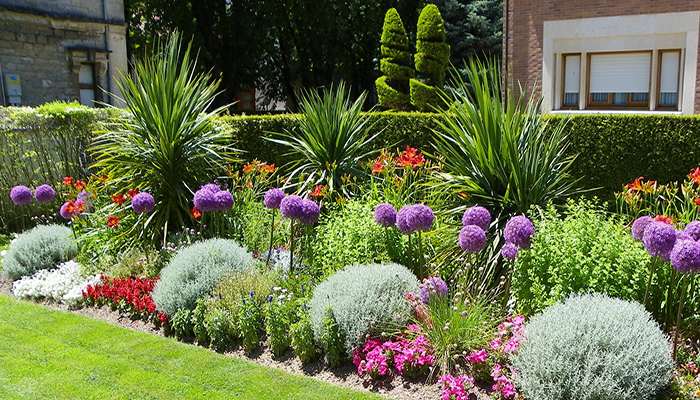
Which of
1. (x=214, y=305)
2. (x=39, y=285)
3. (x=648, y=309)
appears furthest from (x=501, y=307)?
(x=39, y=285)

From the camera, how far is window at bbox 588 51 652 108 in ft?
48.9

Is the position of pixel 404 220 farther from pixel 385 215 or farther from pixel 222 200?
pixel 222 200

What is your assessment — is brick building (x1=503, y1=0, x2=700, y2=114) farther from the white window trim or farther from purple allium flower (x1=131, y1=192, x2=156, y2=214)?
purple allium flower (x1=131, y1=192, x2=156, y2=214)

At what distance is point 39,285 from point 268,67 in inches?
880

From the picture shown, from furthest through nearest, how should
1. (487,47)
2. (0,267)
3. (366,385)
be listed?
(487,47)
(0,267)
(366,385)

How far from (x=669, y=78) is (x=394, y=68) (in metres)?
7.91

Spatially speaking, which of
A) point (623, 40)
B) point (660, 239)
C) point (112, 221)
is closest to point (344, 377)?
point (660, 239)

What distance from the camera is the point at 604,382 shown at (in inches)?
142

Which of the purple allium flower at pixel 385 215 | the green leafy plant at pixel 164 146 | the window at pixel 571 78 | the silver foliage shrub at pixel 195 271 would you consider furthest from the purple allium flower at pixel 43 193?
the window at pixel 571 78

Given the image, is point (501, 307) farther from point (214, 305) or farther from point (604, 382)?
point (214, 305)

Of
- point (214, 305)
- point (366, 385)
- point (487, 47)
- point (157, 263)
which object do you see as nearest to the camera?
point (366, 385)

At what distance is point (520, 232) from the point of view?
4.74m

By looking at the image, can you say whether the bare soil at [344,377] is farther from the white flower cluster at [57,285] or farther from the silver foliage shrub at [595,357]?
the white flower cluster at [57,285]

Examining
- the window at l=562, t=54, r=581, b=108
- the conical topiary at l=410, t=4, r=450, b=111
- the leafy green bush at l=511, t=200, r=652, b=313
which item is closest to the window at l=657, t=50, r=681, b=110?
the window at l=562, t=54, r=581, b=108
